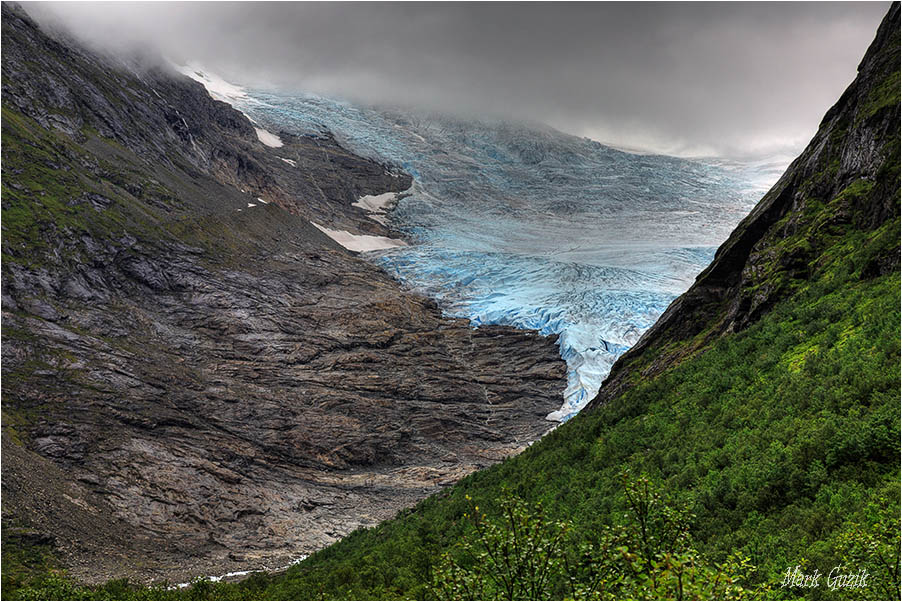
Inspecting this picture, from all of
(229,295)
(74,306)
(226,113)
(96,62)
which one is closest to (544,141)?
(226,113)

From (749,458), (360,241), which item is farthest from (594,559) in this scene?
(360,241)

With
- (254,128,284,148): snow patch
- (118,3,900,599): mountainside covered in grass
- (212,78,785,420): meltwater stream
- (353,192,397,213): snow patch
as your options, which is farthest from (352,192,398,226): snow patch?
(118,3,900,599): mountainside covered in grass

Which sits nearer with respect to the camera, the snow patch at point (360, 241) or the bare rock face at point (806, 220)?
the bare rock face at point (806, 220)

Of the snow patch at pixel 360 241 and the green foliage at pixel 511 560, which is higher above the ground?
the snow patch at pixel 360 241

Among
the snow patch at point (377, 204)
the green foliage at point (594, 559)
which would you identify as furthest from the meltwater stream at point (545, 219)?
the green foliage at point (594, 559)

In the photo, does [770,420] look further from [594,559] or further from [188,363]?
[188,363]

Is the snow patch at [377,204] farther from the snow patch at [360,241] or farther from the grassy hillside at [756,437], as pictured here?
the grassy hillside at [756,437]

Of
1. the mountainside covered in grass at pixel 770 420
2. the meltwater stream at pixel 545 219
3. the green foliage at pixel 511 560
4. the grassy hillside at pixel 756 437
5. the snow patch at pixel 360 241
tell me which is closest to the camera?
the green foliage at pixel 511 560
